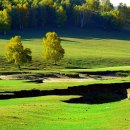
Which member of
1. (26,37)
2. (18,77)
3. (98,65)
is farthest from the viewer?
(26,37)

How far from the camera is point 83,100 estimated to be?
148 ft

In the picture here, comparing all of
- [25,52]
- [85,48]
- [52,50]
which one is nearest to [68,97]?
[25,52]

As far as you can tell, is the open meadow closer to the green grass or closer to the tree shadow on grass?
the green grass

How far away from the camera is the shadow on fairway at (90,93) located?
44672 mm

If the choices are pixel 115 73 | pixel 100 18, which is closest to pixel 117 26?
pixel 100 18

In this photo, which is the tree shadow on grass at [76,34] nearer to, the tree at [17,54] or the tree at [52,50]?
the tree at [52,50]

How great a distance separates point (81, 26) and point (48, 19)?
1519 cm

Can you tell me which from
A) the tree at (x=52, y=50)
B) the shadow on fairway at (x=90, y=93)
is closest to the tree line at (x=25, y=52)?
the tree at (x=52, y=50)

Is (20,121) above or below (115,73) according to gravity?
above

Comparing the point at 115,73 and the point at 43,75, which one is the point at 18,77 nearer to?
the point at 43,75

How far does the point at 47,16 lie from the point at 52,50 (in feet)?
244

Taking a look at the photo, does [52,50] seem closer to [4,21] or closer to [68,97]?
[4,21]

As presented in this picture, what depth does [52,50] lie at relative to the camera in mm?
103000

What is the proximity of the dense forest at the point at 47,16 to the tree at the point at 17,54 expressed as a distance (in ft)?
162
